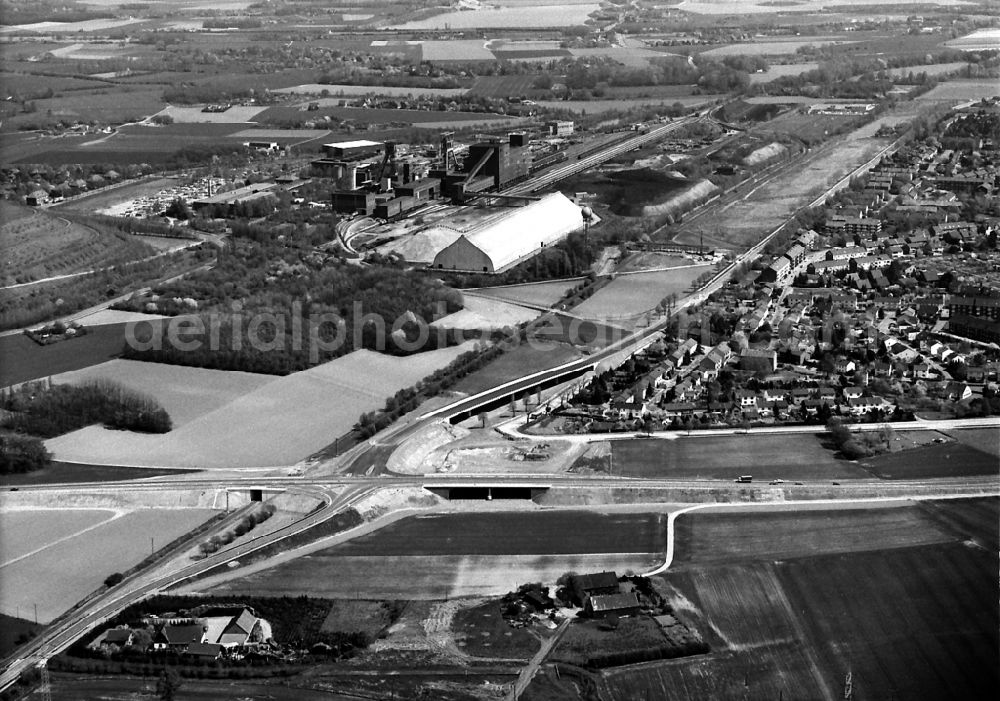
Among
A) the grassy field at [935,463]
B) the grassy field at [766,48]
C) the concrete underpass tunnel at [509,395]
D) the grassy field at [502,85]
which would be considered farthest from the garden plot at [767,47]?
the grassy field at [935,463]

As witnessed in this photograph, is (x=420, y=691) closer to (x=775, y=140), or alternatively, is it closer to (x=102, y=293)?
(x=102, y=293)

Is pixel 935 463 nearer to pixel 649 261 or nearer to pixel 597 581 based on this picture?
pixel 597 581

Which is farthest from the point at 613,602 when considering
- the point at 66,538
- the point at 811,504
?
the point at 66,538

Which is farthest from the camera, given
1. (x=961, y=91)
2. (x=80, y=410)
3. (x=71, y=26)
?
(x=71, y=26)

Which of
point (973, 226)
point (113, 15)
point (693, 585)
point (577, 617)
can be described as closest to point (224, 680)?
point (577, 617)

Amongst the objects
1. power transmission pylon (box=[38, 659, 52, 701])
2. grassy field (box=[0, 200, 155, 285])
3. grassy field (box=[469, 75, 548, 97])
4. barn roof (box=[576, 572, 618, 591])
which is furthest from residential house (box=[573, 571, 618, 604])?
grassy field (box=[469, 75, 548, 97])

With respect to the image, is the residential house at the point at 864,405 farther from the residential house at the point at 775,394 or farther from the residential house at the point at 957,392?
the residential house at the point at 957,392
